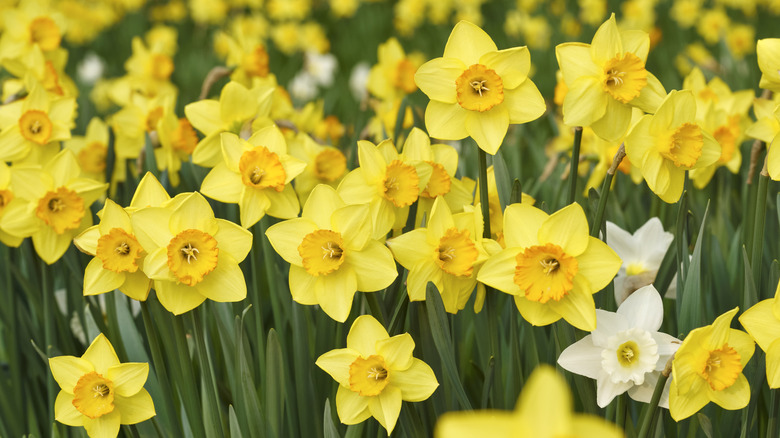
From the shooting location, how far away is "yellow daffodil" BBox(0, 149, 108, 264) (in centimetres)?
140

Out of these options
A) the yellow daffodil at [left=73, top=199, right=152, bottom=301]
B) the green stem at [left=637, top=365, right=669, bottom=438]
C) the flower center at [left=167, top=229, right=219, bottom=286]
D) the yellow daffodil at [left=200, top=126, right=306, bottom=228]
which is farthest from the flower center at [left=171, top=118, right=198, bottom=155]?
the green stem at [left=637, top=365, right=669, bottom=438]

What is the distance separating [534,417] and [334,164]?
3.93 feet

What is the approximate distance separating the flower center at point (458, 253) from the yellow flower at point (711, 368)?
0.96 feet

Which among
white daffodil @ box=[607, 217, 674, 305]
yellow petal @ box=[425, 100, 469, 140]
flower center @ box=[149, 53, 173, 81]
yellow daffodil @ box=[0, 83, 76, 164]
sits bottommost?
white daffodil @ box=[607, 217, 674, 305]

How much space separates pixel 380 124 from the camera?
2221mm

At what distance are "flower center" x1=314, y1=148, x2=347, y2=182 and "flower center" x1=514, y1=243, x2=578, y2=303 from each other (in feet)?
2.48

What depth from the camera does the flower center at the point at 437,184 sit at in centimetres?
120

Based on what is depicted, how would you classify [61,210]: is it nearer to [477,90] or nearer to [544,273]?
[477,90]

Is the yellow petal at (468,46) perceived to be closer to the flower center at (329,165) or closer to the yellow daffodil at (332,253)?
the yellow daffodil at (332,253)

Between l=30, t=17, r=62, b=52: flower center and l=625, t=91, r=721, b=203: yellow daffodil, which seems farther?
l=30, t=17, r=62, b=52: flower center

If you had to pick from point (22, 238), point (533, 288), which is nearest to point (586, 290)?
point (533, 288)

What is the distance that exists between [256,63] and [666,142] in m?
1.26

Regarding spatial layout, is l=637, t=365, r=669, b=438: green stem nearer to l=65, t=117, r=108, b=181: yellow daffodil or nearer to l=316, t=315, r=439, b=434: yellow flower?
l=316, t=315, r=439, b=434: yellow flower

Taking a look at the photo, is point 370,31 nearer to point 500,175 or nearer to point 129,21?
point 129,21
